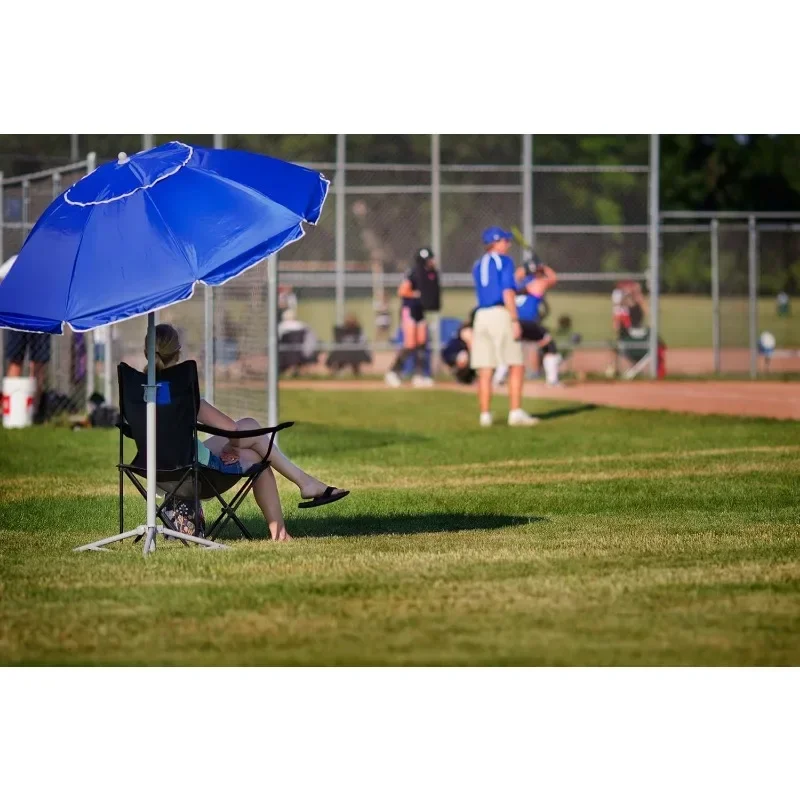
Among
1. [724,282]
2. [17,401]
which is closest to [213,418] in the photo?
[17,401]

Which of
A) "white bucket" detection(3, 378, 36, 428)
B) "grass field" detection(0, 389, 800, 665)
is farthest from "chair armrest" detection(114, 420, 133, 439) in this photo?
"white bucket" detection(3, 378, 36, 428)

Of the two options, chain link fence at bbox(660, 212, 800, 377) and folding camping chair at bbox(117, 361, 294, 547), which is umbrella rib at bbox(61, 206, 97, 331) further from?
chain link fence at bbox(660, 212, 800, 377)

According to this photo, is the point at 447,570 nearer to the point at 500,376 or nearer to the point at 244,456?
the point at 244,456

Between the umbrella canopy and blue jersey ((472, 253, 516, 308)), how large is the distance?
8.61 meters

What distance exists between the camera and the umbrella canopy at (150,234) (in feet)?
29.2

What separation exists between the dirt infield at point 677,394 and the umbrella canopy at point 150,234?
11194 millimetres

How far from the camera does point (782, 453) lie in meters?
15.2

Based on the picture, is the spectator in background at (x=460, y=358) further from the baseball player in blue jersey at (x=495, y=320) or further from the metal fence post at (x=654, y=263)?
the baseball player in blue jersey at (x=495, y=320)

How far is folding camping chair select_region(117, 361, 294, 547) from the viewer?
957cm

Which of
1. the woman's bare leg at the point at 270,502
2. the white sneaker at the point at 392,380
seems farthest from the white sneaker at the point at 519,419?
the woman's bare leg at the point at 270,502

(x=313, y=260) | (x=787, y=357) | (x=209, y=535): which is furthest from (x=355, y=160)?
(x=209, y=535)

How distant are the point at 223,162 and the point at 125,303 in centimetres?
114

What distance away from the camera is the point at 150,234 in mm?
9023

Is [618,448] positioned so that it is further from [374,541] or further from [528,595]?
[528,595]
